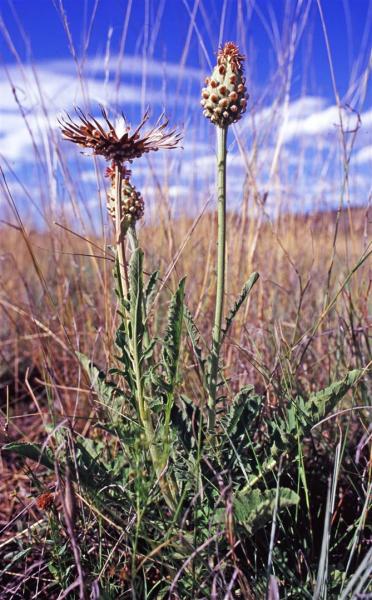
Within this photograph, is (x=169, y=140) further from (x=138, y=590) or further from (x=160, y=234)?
(x=160, y=234)

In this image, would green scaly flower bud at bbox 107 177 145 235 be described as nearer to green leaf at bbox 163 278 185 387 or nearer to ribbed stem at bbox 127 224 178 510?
ribbed stem at bbox 127 224 178 510

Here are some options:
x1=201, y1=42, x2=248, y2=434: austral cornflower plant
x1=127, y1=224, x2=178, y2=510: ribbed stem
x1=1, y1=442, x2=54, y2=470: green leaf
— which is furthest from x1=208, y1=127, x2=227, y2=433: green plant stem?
x1=1, y1=442, x2=54, y2=470: green leaf

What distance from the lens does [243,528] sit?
847 mm

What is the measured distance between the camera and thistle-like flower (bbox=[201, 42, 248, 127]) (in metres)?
0.85

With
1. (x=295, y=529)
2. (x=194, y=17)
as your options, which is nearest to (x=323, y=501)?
(x=295, y=529)

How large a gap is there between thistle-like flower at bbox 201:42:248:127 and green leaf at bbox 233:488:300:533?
566 mm

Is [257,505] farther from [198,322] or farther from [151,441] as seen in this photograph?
[198,322]

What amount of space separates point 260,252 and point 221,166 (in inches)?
57.3

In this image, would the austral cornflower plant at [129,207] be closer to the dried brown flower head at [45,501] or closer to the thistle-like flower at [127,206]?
the thistle-like flower at [127,206]

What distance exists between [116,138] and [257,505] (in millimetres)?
597

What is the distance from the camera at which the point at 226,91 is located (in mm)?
857

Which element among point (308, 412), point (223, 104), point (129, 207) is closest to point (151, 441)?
point (308, 412)

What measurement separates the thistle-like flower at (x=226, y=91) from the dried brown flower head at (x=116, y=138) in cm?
8

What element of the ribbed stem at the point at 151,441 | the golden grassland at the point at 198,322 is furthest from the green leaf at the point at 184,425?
the golden grassland at the point at 198,322
